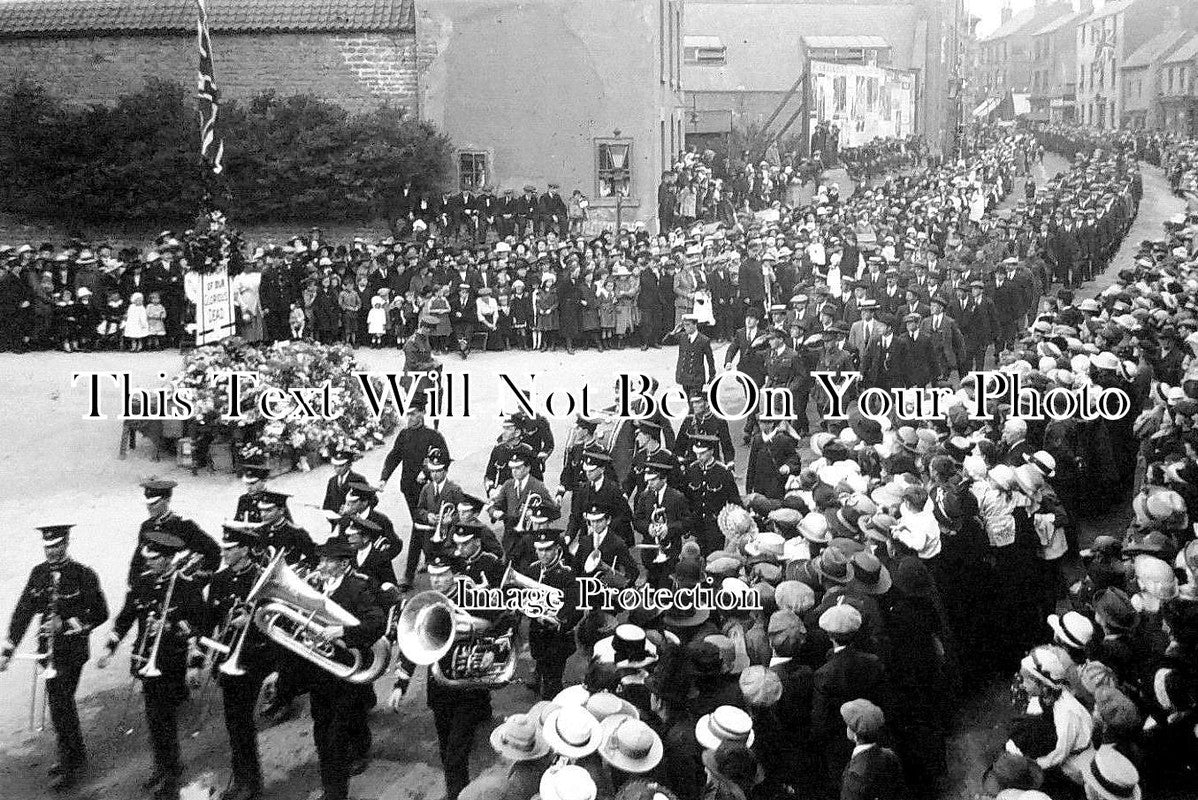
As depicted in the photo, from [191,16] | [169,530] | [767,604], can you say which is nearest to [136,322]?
[191,16]

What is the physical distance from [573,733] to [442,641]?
1.54 m

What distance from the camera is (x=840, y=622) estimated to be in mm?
5539

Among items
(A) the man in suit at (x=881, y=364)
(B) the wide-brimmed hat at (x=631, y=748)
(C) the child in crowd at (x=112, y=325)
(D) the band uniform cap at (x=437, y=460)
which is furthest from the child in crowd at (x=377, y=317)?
(B) the wide-brimmed hat at (x=631, y=748)

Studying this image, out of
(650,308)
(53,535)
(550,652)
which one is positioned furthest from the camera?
(650,308)

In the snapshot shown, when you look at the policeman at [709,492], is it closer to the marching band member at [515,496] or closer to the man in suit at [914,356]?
the marching band member at [515,496]

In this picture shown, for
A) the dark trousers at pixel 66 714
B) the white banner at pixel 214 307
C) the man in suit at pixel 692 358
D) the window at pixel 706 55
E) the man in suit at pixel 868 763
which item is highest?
the window at pixel 706 55

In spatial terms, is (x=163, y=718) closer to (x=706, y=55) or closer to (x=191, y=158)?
(x=191, y=158)

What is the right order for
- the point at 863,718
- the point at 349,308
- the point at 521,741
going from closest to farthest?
the point at 521,741, the point at 863,718, the point at 349,308

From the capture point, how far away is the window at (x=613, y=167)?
73.6 ft

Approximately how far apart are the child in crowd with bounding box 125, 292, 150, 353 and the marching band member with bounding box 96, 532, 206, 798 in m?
9.19

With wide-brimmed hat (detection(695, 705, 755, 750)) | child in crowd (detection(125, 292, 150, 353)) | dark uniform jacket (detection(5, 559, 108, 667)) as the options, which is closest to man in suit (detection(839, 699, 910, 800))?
wide-brimmed hat (detection(695, 705, 755, 750))

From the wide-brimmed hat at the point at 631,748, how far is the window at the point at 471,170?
18634 mm

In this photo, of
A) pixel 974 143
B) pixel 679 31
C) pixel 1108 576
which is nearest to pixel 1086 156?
pixel 679 31

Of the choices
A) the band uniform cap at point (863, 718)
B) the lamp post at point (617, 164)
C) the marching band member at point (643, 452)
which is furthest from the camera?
the lamp post at point (617, 164)
